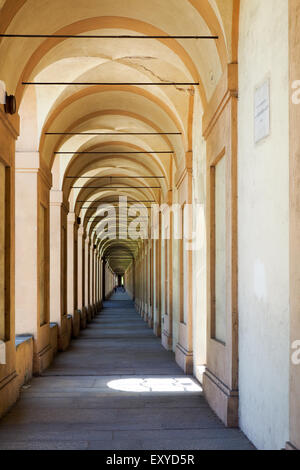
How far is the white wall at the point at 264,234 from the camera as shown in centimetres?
516

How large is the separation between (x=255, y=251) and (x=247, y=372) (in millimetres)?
1426

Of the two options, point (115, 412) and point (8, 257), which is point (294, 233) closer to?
point (115, 412)

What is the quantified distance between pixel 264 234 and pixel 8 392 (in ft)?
15.1

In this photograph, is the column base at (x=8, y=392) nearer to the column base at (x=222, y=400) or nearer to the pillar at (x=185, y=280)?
the column base at (x=222, y=400)

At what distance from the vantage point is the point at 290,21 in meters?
4.67

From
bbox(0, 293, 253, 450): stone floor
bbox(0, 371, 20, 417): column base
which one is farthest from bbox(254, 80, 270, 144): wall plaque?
bbox(0, 371, 20, 417): column base

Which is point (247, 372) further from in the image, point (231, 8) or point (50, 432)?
point (231, 8)

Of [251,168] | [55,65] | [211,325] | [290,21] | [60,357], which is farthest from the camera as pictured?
[60,357]

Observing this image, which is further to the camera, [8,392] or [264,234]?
[8,392]

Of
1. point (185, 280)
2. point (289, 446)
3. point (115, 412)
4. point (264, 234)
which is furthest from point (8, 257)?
point (289, 446)

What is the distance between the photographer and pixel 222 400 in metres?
7.36

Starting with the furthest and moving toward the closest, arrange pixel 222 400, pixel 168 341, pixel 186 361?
pixel 168 341 < pixel 186 361 < pixel 222 400

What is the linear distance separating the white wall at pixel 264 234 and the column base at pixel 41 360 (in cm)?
583
